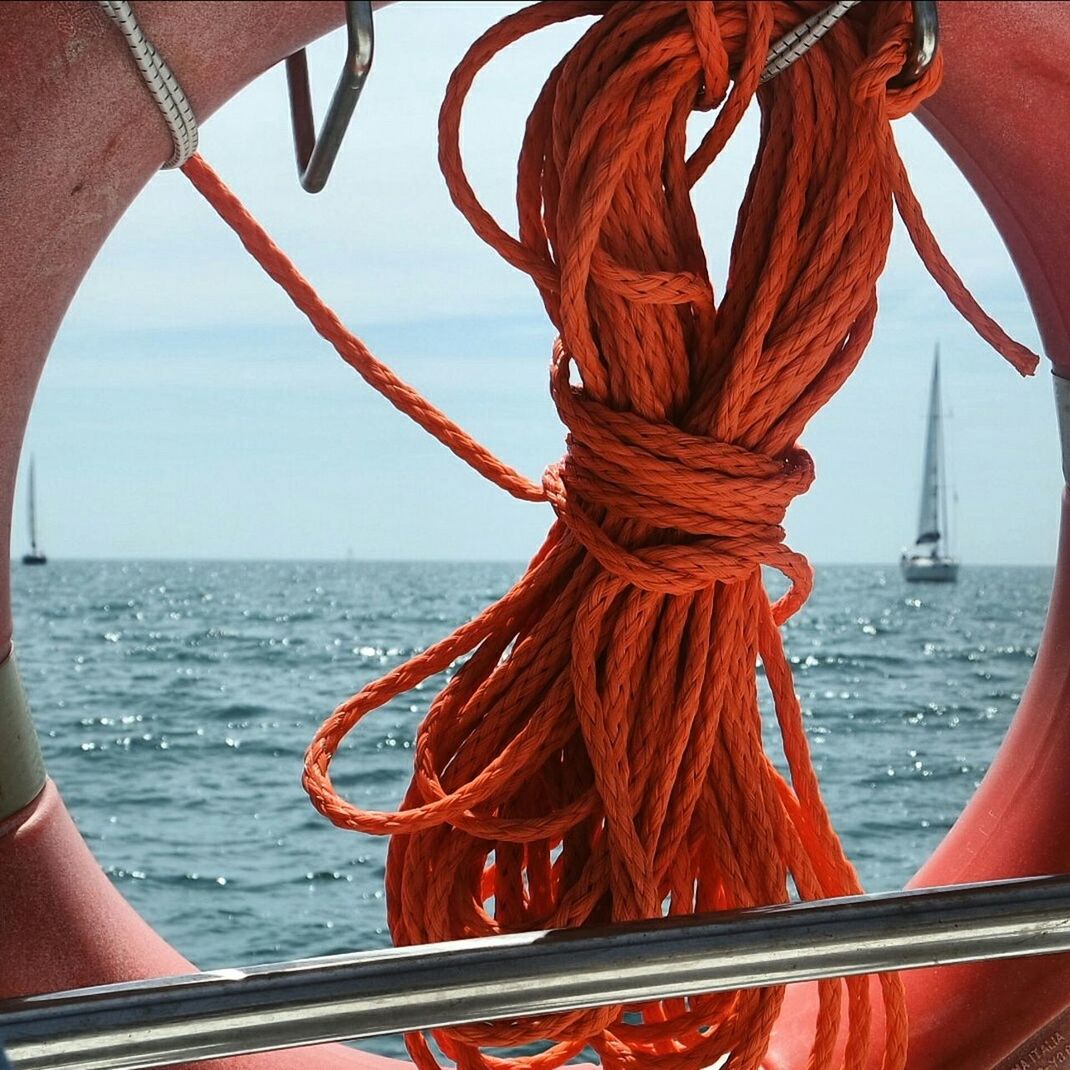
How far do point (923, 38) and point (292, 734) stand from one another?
927cm

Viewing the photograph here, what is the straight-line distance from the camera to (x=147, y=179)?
0.81m

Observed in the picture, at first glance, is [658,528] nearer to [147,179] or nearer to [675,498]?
[675,498]

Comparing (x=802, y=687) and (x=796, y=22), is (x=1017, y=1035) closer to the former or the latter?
(x=796, y=22)

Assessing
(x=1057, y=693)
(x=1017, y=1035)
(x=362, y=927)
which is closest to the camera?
(x=1017, y=1035)

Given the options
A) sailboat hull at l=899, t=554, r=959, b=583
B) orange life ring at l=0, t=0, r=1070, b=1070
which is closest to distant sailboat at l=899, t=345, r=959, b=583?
sailboat hull at l=899, t=554, r=959, b=583

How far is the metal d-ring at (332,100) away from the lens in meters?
0.68

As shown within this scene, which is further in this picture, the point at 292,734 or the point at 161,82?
the point at 292,734

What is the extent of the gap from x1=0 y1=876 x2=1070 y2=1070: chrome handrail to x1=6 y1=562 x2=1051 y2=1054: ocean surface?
313 cm

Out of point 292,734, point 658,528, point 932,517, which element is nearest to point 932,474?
point 932,517

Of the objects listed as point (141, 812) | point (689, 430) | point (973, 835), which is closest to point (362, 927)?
point (141, 812)

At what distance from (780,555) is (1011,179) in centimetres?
30

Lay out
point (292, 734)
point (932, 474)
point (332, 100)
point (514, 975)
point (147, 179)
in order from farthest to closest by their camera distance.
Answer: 1. point (932, 474)
2. point (292, 734)
3. point (147, 179)
4. point (332, 100)
5. point (514, 975)

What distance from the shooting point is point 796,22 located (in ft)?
2.50

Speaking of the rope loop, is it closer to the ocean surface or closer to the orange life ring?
the orange life ring
